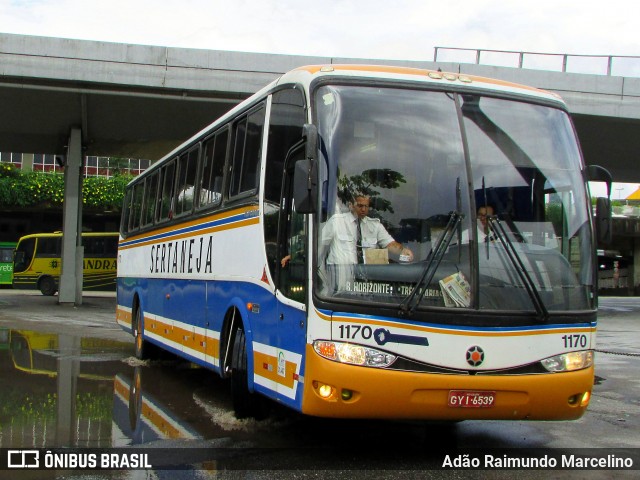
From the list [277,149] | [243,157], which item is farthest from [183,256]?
[277,149]

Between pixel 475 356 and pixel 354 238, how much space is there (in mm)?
1256

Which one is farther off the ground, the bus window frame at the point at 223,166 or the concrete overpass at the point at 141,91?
the concrete overpass at the point at 141,91

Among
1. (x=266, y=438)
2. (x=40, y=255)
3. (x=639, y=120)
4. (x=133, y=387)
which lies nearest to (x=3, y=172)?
(x=40, y=255)

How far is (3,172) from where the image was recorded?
51.7 m

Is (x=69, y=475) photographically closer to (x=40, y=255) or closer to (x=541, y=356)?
(x=541, y=356)

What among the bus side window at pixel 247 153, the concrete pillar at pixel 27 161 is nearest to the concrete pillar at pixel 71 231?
the bus side window at pixel 247 153

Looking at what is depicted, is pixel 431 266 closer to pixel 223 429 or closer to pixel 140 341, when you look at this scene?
pixel 223 429

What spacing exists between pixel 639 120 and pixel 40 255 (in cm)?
2999

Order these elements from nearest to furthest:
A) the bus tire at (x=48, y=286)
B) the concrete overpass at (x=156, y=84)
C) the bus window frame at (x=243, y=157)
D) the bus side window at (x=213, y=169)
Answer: the bus window frame at (x=243, y=157)
the bus side window at (x=213, y=169)
the concrete overpass at (x=156, y=84)
the bus tire at (x=48, y=286)

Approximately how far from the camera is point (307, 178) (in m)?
6.66

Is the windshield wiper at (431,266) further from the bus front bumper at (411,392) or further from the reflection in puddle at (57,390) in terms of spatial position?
the reflection in puddle at (57,390)

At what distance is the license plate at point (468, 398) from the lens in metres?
6.58

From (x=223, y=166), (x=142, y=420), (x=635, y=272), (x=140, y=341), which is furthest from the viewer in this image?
(x=635, y=272)

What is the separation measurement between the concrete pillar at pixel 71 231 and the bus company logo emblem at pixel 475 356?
2491 cm
